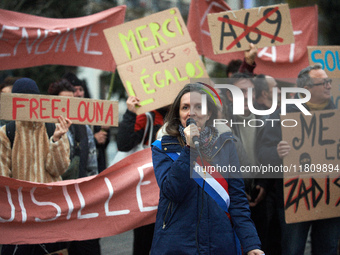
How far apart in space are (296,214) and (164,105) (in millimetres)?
1357

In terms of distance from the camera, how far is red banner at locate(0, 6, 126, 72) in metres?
4.80

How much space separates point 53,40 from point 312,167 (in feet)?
9.41

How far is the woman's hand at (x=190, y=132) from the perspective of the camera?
2463 mm

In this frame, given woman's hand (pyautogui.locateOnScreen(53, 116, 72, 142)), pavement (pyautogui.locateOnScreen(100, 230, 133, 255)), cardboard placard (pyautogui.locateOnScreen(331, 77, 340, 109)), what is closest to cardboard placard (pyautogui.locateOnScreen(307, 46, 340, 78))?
cardboard placard (pyautogui.locateOnScreen(331, 77, 340, 109))

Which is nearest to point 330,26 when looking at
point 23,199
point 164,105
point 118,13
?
point 118,13

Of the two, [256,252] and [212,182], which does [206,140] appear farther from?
[256,252]

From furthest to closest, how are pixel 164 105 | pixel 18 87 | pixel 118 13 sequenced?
pixel 118 13, pixel 164 105, pixel 18 87

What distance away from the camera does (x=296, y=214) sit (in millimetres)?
3646

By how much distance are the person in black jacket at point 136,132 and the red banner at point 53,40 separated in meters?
1.19

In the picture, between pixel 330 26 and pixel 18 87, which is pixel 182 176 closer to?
pixel 18 87

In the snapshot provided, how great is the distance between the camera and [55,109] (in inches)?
144

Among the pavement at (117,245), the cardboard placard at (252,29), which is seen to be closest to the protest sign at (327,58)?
the cardboard placard at (252,29)

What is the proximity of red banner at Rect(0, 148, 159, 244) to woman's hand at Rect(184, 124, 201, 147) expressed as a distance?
1.33 meters

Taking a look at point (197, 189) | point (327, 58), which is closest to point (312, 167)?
point (327, 58)
